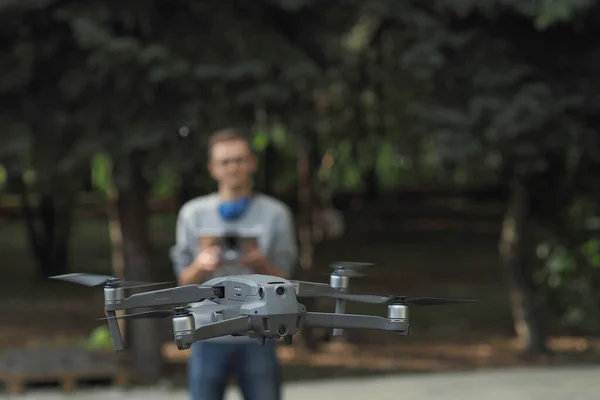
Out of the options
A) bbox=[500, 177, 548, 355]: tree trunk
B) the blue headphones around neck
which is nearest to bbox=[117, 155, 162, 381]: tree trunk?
bbox=[500, 177, 548, 355]: tree trunk

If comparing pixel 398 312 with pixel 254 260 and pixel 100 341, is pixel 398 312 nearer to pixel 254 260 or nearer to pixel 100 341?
pixel 254 260

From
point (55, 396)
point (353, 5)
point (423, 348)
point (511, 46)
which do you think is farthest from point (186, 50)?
point (423, 348)

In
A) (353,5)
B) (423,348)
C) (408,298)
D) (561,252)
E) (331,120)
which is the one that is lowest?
(423,348)

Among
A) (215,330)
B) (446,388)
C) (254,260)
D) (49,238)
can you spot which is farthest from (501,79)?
(49,238)

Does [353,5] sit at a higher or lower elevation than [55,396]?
higher

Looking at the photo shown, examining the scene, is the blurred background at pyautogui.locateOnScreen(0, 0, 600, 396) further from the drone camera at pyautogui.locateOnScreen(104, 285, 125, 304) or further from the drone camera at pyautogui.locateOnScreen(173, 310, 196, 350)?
the drone camera at pyautogui.locateOnScreen(173, 310, 196, 350)

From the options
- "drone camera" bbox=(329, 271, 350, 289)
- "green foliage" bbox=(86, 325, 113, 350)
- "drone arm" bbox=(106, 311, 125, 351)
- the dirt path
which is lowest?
the dirt path

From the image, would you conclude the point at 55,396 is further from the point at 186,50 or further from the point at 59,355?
the point at 186,50
